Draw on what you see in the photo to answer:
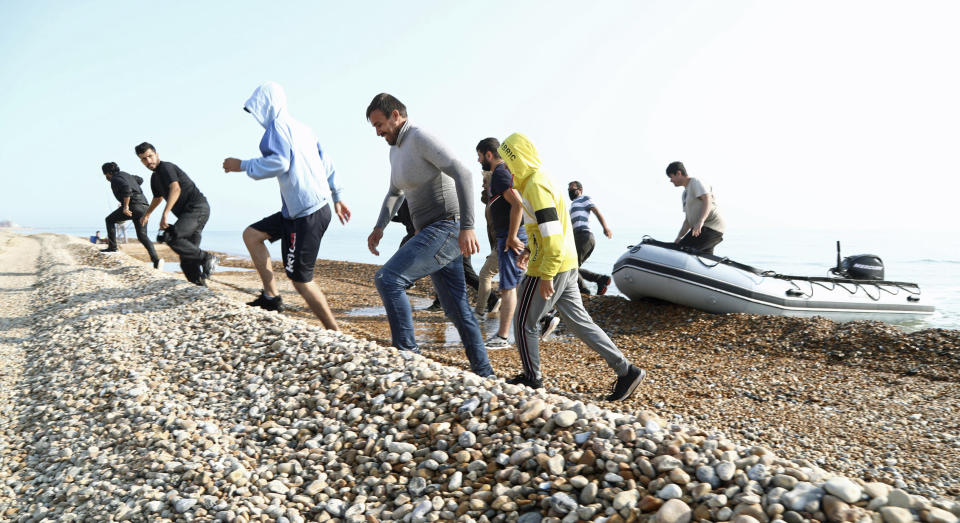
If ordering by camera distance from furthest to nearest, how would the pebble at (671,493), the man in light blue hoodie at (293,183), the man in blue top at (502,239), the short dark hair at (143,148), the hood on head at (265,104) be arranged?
the short dark hair at (143,148) → the man in blue top at (502,239) → the hood on head at (265,104) → the man in light blue hoodie at (293,183) → the pebble at (671,493)

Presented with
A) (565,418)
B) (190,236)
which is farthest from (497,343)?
(190,236)

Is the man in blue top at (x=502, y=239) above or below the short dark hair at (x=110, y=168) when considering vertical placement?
below

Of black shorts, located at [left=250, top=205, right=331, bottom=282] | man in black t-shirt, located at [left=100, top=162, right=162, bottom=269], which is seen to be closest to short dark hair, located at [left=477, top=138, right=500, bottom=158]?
black shorts, located at [left=250, top=205, right=331, bottom=282]

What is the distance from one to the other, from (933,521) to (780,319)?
20.5 ft

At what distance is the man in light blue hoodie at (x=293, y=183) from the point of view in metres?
5.08

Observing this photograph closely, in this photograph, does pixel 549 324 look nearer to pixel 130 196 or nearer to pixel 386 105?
pixel 386 105

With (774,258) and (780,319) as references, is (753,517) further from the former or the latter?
(774,258)

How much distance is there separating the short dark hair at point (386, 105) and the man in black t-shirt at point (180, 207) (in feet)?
15.5

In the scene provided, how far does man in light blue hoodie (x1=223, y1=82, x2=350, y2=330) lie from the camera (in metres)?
5.08

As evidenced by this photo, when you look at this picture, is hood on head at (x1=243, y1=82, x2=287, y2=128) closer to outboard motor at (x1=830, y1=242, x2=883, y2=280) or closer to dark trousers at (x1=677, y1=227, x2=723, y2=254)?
dark trousers at (x1=677, y1=227, x2=723, y2=254)

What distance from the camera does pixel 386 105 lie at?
4.23 metres

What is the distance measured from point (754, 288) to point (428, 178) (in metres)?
5.80

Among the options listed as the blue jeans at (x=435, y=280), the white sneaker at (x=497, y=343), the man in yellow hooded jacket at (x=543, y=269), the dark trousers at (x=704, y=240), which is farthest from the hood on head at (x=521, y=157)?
the dark trousers at (x=704, y=240)

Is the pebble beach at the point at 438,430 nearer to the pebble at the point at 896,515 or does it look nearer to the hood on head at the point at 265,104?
the pebble at the point at 896,515
